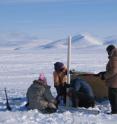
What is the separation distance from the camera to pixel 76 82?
29.1ft

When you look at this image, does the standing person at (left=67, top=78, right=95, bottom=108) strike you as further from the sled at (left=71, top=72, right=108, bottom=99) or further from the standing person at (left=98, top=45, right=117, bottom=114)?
the sled at (left=71, top=72, right=108, bottom=99)

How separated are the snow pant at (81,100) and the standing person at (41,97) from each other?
68 cm

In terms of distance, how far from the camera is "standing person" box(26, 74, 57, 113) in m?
8.23

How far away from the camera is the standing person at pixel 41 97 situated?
8227mm

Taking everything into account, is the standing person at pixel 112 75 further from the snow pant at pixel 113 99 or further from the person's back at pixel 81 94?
the person's back at pixel 81 94

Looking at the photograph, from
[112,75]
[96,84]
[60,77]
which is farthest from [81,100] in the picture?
[96,84]

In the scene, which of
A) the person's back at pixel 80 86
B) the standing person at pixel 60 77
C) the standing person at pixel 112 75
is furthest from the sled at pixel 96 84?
→ the standing person at pixel 112 75

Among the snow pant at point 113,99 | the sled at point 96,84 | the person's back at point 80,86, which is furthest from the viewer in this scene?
the sled at point 96,84

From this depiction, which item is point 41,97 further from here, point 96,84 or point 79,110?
point 96,84

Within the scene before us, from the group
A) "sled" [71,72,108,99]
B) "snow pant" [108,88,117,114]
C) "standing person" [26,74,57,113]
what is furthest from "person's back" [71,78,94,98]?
"sled" [71,72,108,99]

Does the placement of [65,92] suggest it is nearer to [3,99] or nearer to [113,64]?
[113,64]

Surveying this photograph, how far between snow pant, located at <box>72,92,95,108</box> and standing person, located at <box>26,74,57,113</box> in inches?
26.7

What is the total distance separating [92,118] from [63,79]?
2.07 metres

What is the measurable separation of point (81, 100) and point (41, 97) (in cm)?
104
